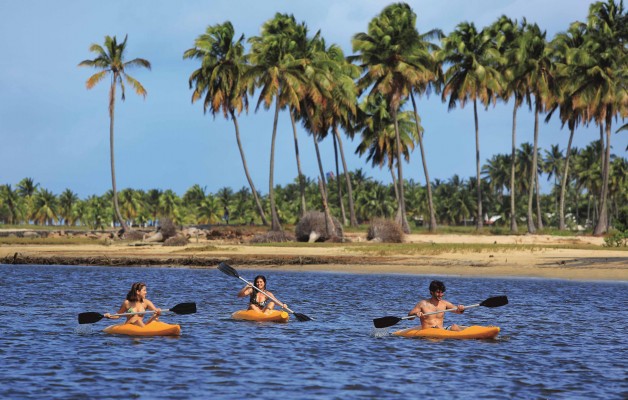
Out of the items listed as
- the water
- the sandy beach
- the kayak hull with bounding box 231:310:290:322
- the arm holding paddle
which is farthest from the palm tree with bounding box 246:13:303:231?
the arm holding paddle

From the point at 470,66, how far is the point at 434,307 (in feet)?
178

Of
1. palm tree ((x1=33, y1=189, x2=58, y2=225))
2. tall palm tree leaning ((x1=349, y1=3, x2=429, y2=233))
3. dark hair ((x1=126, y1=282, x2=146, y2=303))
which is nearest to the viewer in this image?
dark hair ((x1=126, y1=282, x2=146, y2=303))

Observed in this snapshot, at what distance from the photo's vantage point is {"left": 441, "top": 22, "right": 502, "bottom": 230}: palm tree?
70625 millimetres

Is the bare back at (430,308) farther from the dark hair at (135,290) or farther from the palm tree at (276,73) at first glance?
the palm tree at (276,73)

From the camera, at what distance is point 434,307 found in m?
19.2

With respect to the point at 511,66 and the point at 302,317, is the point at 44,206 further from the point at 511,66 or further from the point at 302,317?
the point at 302,317

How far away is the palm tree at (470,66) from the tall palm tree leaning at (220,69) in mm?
16603

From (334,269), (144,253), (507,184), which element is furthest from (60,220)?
(334,269)

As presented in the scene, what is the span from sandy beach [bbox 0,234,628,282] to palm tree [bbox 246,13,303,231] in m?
13.2

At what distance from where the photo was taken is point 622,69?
2559 inches

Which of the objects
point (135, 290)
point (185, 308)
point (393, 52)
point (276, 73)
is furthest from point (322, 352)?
point (393, 52)

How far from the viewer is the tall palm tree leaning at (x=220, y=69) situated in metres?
67.1

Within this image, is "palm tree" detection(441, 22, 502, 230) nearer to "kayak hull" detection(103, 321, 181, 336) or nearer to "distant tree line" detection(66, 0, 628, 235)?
"distant tree line" detection(66, 0, 628, 235)

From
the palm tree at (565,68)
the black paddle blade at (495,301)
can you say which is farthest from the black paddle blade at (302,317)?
the palm tree at (565,68)
